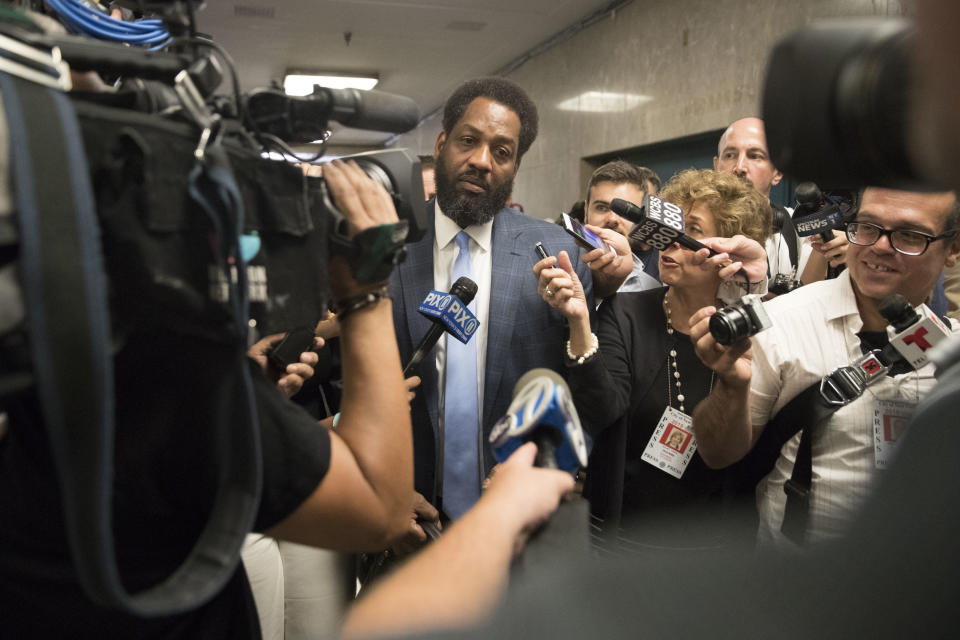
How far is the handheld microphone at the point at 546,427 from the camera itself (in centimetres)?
63

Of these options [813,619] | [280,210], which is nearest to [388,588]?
[813,619]

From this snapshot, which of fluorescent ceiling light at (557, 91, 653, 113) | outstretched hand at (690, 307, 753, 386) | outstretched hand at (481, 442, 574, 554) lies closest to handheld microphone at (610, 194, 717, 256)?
outstretched hand at (690, 307, 753, 386)

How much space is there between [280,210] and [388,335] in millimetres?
213

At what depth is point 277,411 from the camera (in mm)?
647

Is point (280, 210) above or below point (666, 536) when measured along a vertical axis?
above

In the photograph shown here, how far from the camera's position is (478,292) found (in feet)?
5.45

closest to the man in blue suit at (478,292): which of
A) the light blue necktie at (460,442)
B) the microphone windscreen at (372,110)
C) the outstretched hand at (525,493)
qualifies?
the light blue necktie at (460,442)

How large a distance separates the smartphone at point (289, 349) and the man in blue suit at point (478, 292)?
0.24 m

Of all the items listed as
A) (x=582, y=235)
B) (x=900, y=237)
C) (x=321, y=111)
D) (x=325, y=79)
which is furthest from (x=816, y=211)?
(x=325, y=79)

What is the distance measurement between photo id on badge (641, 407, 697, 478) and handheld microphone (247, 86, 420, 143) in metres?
0.97

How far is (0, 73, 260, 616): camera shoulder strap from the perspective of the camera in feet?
1.47

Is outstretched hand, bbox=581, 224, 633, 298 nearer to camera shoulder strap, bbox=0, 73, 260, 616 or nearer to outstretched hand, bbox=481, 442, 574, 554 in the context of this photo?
outstretched hand, bbox=481, 442, 574, 554

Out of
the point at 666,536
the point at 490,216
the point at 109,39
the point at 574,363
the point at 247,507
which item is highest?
the point at 109,39

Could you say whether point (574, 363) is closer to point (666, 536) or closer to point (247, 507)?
point (666, 536)
